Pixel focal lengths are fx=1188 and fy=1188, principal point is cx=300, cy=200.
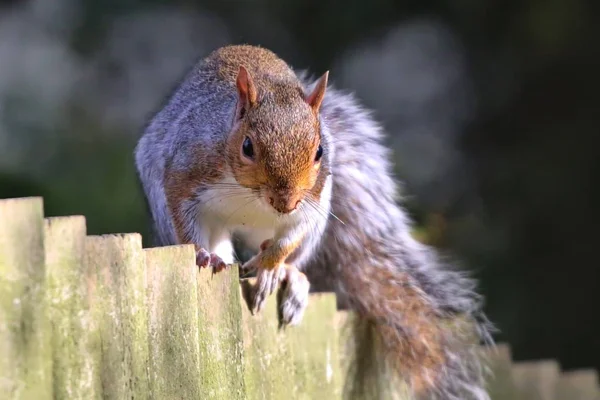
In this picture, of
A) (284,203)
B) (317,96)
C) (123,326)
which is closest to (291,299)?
(284,203)

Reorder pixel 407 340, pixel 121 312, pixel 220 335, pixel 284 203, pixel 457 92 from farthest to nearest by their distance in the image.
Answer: pixel 457 92
pixel 407 340
pixel 284 203
pixel 220 335
pixel 121 312

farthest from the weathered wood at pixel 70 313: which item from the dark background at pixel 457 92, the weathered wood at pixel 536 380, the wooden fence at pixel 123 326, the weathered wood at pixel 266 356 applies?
the dark background at pixel 457 92

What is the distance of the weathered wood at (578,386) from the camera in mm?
2729

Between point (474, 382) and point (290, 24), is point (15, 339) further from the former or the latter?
point (290, 24)

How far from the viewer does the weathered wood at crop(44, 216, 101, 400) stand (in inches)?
47.8

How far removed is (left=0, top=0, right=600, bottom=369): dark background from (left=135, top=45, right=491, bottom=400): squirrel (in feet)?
3.89

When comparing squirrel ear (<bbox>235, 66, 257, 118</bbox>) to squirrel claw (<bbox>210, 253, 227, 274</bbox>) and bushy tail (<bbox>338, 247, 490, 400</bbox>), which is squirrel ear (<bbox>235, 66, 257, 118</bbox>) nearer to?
squirrel claw (<bbox>210, 253, 227, 274</bbox>)

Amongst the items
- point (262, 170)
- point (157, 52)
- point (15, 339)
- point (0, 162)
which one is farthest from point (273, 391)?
point (157, 52)

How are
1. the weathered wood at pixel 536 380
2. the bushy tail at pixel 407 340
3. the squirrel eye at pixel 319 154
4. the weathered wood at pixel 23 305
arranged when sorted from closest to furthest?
the weathered wood at pixel 23 305 → the squirrel eye at pixel 319 154 → the bushy tail at pixel 407 340 → the weathered wood at pixel 536 380

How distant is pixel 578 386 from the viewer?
108 inches

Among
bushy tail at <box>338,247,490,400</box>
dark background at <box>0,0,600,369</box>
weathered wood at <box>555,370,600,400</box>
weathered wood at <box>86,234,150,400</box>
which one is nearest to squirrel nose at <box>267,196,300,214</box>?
weathered wood at <box>86,234,150,400</box>

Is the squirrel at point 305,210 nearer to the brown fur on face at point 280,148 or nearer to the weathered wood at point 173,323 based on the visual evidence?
the brown fur on face at point 280,148

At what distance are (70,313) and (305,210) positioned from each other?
0.71 metres

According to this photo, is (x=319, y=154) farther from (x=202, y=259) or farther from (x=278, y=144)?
(x=202, y=259)
